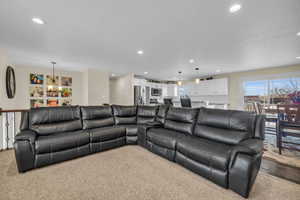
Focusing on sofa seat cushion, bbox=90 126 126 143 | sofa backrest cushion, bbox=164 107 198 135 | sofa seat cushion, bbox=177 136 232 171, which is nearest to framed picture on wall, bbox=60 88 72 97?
sofa seat cushion, bbox=90 126 126 143

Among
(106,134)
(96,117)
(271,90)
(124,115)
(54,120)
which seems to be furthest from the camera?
(271,90)

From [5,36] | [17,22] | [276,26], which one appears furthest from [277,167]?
[5,36]

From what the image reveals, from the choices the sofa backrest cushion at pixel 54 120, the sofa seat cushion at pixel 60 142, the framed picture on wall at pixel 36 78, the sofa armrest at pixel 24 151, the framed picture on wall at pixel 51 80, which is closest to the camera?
the sofa armrest at pixel 24 151

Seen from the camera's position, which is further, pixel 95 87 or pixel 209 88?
pixel 209 88

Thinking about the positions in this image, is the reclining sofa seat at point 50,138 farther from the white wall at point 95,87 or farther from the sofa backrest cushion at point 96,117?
the white wall at point 95,87

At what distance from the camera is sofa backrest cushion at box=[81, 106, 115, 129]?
3.06m

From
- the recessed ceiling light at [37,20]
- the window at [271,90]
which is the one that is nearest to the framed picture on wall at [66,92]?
the recessed ceiling light at [37,20]

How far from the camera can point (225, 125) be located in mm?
2186

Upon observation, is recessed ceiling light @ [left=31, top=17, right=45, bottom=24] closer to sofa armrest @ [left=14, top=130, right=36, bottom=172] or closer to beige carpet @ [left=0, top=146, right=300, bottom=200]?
sofa armrest @ [left=14, top=130, right=36, bottom=172]

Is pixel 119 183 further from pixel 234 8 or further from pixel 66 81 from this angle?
pixel 66 81

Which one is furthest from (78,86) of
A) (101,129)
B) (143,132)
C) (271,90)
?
(271,90)

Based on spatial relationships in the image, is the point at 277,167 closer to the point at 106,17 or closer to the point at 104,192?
the point at 104,192

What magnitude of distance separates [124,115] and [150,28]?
232 cm

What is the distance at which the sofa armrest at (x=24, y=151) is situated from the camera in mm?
1958
